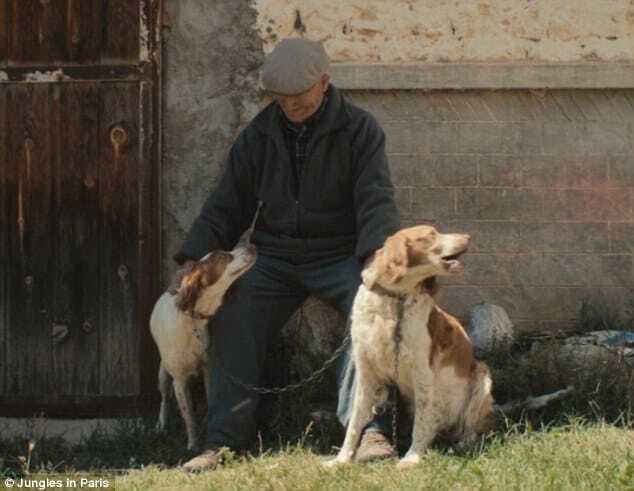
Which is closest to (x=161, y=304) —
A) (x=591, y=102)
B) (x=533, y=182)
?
(x=533, y=182)

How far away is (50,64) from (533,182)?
2794mm

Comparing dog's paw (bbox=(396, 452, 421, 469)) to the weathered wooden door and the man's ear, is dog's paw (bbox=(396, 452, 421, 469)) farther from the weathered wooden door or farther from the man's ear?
the weathered wooden door

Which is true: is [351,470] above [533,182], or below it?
below

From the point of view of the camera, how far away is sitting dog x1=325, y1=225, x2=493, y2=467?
574cm

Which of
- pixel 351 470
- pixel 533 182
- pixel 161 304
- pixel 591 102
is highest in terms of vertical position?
pixel 591 102

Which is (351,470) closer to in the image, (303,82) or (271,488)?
(271,488)

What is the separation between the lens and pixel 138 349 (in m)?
7.42

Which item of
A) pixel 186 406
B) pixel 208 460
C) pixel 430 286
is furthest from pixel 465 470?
pixel 186 406

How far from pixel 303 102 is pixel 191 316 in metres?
1.19

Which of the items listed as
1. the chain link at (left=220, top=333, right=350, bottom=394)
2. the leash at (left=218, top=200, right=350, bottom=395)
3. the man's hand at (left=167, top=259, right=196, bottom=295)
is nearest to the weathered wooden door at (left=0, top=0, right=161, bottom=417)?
the leash at (left=218, top=200, right=350, bottom=395)

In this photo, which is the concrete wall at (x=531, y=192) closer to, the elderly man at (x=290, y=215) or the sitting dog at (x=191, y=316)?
the elderly man at (x=290, y=215)

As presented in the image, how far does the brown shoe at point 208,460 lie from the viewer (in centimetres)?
600

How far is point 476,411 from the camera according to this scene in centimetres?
614

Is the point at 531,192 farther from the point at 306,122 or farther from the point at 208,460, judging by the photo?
the point at 208,460
